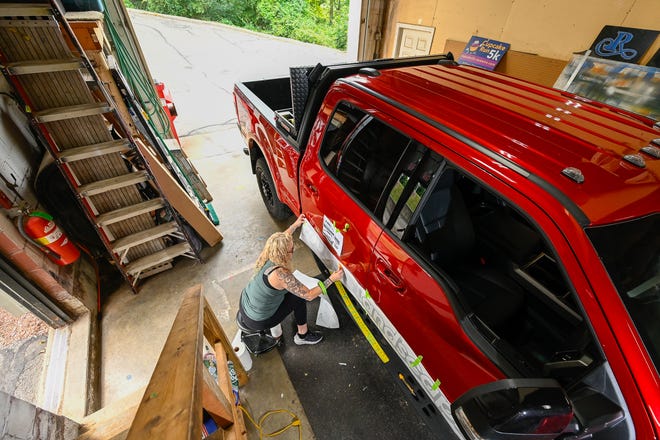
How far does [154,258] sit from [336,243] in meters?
1.98

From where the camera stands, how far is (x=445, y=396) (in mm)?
1374

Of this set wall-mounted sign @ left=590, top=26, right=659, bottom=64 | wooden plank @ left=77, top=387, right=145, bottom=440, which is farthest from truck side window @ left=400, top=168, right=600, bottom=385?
wall-mounted sign @ left=590, top=26, right=659, bottom=64

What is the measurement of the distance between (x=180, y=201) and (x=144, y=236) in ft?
1.49

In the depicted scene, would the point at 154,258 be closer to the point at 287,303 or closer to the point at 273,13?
the point at 287,303

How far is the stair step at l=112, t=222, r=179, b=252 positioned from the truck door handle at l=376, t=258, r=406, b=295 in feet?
7.05

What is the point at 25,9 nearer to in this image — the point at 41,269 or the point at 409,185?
the point at 41,269

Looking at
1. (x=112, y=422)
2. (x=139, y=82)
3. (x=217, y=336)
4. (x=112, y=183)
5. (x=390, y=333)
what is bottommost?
(x=217, y=336)

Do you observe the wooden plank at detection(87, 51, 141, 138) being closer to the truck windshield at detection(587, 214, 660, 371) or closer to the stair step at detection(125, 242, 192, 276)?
the stair step at detection(125, 242, 192, 276)

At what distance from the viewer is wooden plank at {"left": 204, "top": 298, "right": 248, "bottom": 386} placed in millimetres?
1641

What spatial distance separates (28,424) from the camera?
43.0 inches

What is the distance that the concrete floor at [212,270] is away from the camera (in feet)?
7.05

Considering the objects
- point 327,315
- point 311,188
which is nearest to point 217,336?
point 327,315

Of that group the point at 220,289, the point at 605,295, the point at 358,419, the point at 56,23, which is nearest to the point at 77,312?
the point at 220,289

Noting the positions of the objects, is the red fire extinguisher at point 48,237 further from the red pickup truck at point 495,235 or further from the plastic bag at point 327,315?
the plastic bag at point 327,315
